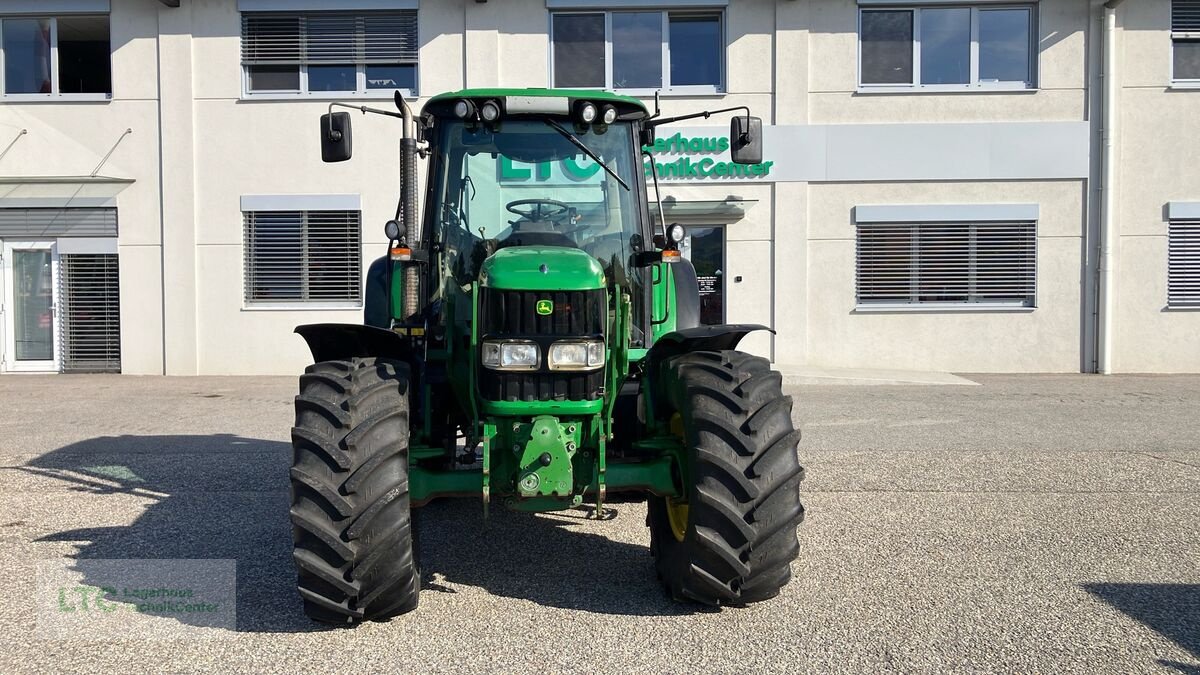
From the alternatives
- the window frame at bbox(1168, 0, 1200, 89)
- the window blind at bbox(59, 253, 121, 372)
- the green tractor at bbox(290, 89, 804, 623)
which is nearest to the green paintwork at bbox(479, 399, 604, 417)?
the green tractor at bbox(290, 89, 804, 623)

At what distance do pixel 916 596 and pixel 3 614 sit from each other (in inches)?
161

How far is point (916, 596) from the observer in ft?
14.9

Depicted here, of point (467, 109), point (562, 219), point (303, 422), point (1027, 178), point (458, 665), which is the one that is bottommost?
point (458, 665)

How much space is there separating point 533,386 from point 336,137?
2.15 m

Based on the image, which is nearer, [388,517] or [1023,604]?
[388,517]

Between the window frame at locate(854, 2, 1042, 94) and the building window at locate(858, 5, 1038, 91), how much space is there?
0.05 ft

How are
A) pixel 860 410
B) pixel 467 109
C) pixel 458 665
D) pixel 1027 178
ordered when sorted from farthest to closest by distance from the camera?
pixel 1027 178 → pixel 860 410 → pixel 467 109 → pixel 458 665

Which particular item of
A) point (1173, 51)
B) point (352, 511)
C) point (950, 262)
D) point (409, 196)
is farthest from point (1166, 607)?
point (1173, 51)

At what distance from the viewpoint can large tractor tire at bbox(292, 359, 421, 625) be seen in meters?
3.84

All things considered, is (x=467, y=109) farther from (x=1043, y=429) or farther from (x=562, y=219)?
(x=1043, y=429)

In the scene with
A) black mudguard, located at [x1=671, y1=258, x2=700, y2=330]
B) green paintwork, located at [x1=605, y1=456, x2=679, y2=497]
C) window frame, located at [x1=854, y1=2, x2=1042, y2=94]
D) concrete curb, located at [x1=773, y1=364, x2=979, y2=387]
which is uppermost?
window frame, located at [x1=854, y1=2, x2=1042, y2=94]

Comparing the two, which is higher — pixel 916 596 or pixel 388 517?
pixel 388 517

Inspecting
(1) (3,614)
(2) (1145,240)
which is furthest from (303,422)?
(2) (1145,240)

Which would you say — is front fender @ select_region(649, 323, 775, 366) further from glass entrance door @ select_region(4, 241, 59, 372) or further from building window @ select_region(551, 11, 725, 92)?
glass entrance door @ select_region(4, 241, 59, 372)
